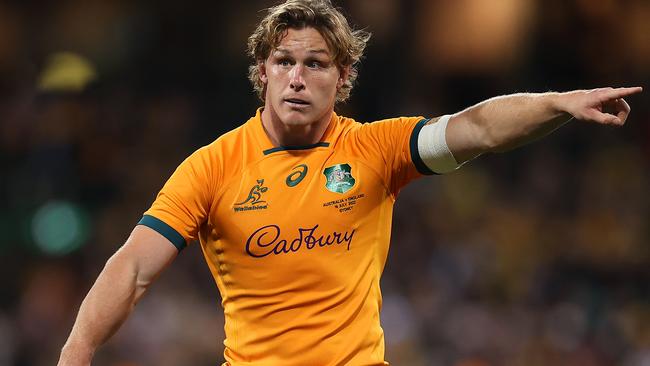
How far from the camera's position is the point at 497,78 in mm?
12234

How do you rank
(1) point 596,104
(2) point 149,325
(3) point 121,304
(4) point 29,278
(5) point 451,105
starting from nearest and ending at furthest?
(1) point 596,104 → (3) point 121,304 → (2) point 149,325 → (4) point 29,278 → (5) point 451,105

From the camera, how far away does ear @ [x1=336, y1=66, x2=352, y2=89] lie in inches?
188

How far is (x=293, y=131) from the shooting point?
181 inches

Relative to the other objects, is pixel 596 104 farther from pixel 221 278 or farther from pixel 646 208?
pixel 646 208

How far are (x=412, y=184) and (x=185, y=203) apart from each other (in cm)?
670

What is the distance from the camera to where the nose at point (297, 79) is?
449 centimetres

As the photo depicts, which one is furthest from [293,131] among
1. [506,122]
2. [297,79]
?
[506,122]

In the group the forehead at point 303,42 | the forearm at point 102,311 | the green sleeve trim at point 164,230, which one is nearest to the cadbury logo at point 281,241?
the green sleeve trim at point 164,230

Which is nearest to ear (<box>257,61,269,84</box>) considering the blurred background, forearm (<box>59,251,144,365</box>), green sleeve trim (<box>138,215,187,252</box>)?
green sleeve trim (<box>138,215,187,252</box>)

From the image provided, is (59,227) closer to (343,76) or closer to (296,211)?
(343,76)

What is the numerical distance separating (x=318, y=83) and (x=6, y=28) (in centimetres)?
884

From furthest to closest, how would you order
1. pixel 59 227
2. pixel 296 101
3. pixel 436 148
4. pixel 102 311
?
pixel 59 227 → pixel 296 101 → pixel 436 148 → pixel 102 311

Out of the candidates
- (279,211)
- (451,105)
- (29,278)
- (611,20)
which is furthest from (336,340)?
(611,20)

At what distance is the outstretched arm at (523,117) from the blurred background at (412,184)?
208 inches
